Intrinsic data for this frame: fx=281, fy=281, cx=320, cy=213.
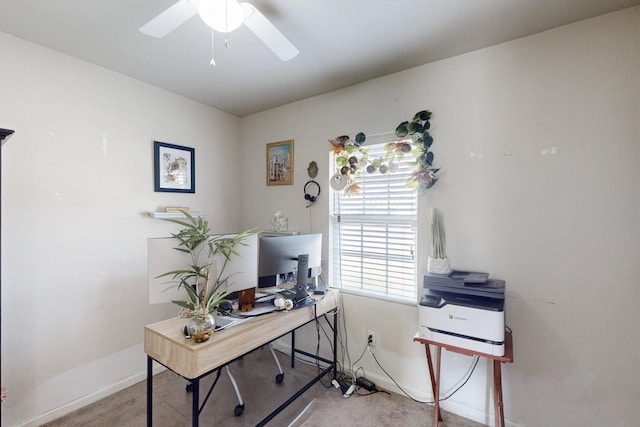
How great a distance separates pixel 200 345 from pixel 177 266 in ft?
1.96

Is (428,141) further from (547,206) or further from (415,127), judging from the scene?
(547,206)

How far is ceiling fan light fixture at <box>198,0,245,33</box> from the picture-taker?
1231 millimetres

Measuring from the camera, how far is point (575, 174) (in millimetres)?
1667

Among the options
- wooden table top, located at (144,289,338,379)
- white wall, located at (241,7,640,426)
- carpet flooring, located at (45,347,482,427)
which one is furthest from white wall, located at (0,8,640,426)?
wooden table top, located at (144,289,338,379)

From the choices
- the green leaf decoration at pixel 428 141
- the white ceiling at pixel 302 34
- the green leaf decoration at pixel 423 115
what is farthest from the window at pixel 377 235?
the white ceiling at pixel 302 34

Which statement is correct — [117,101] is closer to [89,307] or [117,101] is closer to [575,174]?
[89,307]

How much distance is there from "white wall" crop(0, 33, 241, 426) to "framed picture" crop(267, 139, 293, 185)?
0.94 m

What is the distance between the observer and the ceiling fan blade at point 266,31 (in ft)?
4.24

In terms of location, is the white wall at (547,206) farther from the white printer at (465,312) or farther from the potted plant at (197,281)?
the potted plant at (197,281)

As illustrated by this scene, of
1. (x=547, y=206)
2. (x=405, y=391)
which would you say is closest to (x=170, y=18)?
(x=547, y=206)

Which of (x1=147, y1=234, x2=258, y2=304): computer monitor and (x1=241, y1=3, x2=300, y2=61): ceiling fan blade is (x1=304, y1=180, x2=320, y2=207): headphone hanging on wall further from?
(x1=241, y1=3, x2=300, y2=61): ceiling fan blade

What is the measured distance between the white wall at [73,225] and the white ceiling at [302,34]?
23 cm

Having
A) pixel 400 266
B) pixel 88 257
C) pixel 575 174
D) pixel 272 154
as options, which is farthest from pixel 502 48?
pixel 88 257

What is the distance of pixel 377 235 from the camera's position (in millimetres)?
2398
